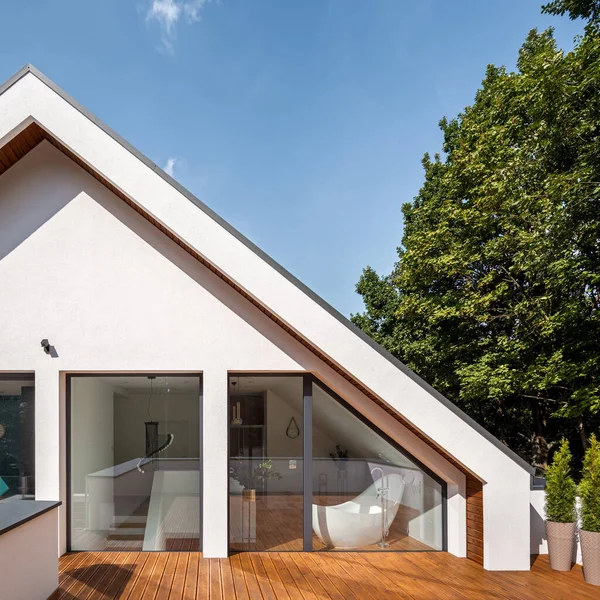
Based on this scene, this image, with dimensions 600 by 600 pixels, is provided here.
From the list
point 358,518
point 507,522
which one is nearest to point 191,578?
point 358,518

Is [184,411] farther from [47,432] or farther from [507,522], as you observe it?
[507,522]

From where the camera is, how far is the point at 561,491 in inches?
246

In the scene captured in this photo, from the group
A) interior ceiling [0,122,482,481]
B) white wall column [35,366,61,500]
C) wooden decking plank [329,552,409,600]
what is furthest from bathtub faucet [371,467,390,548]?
white wall column [35,366,61,500]

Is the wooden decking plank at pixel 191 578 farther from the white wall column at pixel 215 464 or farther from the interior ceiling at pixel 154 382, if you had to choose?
the interior ceiling at pixel 154 382

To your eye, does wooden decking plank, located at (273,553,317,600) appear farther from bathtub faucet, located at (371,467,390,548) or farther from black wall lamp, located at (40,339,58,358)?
black wall lamp, located at (40,339,58,358)

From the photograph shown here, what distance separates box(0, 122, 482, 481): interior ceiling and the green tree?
20.0 ft

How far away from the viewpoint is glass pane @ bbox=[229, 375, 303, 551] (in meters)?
6.77

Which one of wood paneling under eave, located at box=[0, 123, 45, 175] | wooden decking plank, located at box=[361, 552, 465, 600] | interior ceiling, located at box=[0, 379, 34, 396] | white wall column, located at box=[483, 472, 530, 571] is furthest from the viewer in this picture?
interior ceiling, located at box=[0, 379, 34, 396]

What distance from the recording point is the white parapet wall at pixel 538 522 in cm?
671

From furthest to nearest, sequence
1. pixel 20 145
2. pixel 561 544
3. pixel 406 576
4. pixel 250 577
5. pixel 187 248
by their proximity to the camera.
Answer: pixel 187 248 → pixel 20 145 → pixel 561 544 → pixel 406 576 → pixel 250 577

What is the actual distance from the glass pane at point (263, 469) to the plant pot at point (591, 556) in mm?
3505

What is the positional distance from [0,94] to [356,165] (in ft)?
70.2

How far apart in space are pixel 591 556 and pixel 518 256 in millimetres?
10320

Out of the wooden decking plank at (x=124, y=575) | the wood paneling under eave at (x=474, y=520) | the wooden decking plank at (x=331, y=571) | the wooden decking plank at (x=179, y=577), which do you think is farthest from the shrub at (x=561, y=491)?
the wooden decking plank at (x=124, y=575)
